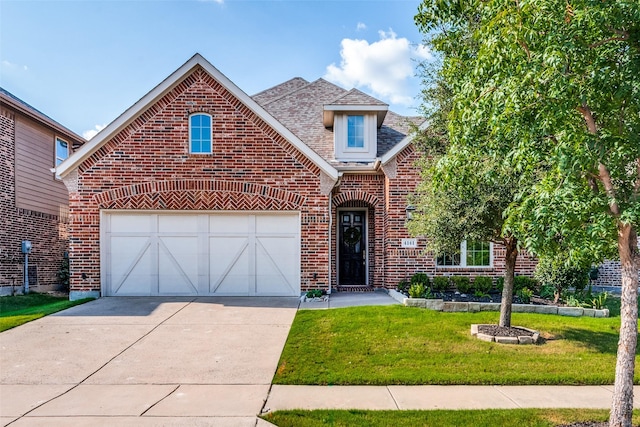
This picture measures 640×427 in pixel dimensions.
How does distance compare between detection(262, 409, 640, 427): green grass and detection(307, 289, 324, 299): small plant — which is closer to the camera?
detection(262, 409, 640, 427): green grass

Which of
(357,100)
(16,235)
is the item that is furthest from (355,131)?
(16,235)

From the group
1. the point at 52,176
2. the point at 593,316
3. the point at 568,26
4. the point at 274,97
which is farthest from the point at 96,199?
the point at 593,316

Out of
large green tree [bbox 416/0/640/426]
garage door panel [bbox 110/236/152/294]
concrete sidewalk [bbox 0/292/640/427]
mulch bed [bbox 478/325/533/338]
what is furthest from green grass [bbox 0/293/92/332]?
large green tree [bbox 416/0/640/426]

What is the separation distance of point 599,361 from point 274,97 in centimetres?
1471

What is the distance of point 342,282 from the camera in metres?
12.8

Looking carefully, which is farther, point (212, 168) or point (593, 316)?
point (212, 168)

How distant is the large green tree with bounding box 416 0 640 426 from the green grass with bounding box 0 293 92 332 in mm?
9491

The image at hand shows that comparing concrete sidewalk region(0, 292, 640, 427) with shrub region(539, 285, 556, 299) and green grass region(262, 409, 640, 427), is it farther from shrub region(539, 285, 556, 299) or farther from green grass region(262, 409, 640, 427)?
shrub region(539, 285, 556, 299)

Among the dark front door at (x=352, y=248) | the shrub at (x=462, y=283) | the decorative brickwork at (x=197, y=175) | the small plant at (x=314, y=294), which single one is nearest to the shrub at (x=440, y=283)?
the shrub at (x=462, y=283)

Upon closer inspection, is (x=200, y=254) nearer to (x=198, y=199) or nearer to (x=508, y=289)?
(x=198, y=199)

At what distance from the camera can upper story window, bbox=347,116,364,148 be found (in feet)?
41.2

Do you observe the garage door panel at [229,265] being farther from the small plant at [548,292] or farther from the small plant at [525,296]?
the small plant at [548,292]

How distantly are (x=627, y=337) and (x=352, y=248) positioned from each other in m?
9.04

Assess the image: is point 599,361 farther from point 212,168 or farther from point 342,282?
point 212,168
